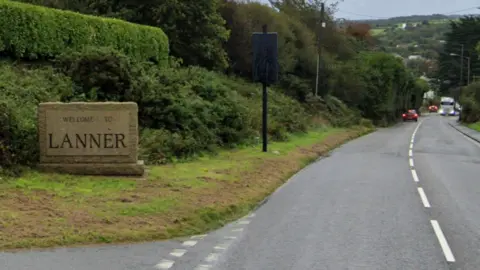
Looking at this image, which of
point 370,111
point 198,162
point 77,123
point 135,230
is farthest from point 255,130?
point 370,111

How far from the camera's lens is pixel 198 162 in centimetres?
1778

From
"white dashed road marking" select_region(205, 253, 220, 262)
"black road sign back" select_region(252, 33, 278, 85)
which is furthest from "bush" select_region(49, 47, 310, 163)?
"white dashed road marking" select_region(205, 253, 220, 262)

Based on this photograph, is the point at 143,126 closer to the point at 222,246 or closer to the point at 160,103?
the point at 160,103

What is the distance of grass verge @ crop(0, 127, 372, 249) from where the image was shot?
29.3ft

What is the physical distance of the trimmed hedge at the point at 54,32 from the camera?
18.9 meters

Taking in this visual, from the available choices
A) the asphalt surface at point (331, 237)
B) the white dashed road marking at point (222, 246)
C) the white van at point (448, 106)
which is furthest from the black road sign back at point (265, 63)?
the white van at point (448, 106)

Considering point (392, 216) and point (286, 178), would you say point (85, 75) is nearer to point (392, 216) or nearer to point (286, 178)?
point (286, 178)

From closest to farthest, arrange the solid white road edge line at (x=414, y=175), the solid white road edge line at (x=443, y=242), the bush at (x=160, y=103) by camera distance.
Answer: the solid white road edge line at (x=443, y=242) < the solid white road edge line at (x=414, y=175) < the bush at (x=160, y=103)

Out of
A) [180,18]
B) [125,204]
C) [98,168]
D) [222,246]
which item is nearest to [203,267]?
[222,246]

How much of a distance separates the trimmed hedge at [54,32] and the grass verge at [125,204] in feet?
22.1

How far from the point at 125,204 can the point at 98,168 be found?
3.26 metres

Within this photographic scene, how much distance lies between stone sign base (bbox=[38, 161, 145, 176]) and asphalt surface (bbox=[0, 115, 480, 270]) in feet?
10.2

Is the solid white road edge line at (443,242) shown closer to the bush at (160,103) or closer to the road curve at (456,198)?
the road curve at (456,198)

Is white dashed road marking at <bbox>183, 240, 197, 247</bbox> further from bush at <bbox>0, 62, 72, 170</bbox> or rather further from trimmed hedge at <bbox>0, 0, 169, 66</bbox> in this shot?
trimmed hedge at <bbox>0, 0, 169, 66</bbox>
